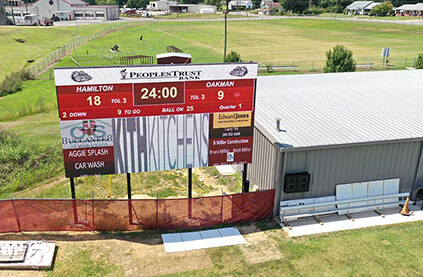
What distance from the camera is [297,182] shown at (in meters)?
16.7

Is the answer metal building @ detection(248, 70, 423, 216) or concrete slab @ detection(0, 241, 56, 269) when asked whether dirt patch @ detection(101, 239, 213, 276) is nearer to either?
concrete slab @ detection(0, 241, 56, 269)

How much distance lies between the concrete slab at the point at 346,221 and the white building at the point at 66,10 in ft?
413

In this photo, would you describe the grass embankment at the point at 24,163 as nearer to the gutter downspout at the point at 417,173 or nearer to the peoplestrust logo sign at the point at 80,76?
the peoplestrust logo sign at the point at 80,76

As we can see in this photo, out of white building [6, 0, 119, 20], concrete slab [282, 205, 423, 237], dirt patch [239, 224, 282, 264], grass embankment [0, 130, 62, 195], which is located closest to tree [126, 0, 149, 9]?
white building [6, 0, 119, 20]

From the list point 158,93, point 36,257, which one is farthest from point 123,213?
point 158,93

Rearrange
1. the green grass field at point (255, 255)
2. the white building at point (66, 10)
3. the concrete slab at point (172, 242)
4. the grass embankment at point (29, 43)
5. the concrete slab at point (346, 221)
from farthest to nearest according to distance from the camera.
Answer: the white building at point (66, 10) < the grass embankment at point (29, 43) < the concrete slab at point (346, 221) < the concrete slab at point (172, 242) < the green grass field at point (255, 255)

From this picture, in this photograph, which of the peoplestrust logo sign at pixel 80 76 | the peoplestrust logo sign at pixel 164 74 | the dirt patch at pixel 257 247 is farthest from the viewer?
the dirt patch at pixel 257 247

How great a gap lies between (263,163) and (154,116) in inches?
239

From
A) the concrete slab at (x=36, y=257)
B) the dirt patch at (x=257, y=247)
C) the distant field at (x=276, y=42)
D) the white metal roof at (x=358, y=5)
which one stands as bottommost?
the dirt patch at (x=257, y=247)

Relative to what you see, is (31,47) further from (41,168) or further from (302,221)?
(302,221)

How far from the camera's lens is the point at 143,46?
71625 mm

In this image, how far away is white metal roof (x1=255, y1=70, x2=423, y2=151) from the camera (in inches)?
693

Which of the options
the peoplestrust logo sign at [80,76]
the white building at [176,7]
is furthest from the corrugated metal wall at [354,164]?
the white building at [176,7]

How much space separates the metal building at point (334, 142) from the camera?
16891 mm
